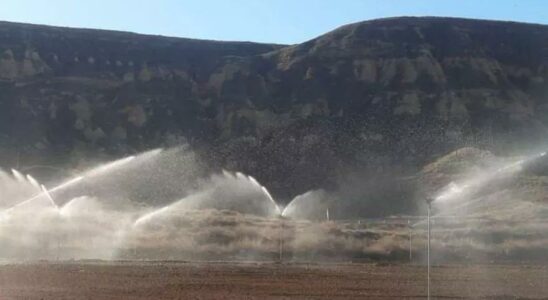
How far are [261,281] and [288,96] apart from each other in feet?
274

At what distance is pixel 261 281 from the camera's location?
3033 cm

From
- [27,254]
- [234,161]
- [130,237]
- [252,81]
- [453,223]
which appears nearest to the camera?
[27,254]

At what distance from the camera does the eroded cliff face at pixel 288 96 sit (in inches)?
3851

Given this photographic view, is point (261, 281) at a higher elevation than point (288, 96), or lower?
lower

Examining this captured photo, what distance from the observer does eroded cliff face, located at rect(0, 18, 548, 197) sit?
9781cm

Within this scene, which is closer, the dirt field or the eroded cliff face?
the dirt field

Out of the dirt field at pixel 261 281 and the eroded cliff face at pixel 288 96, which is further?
the eroded cliff face at pixel 288 96

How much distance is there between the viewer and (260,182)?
8981cm

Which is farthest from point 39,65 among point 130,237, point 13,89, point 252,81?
point 130,237

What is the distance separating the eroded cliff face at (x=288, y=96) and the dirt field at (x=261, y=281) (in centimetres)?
5059

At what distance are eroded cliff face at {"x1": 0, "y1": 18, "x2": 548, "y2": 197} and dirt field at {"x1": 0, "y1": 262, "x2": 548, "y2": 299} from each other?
5059 cm

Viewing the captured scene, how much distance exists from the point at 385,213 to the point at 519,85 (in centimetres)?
4867

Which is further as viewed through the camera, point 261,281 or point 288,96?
point 288,96

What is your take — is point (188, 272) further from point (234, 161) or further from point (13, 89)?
point (13, 89)
